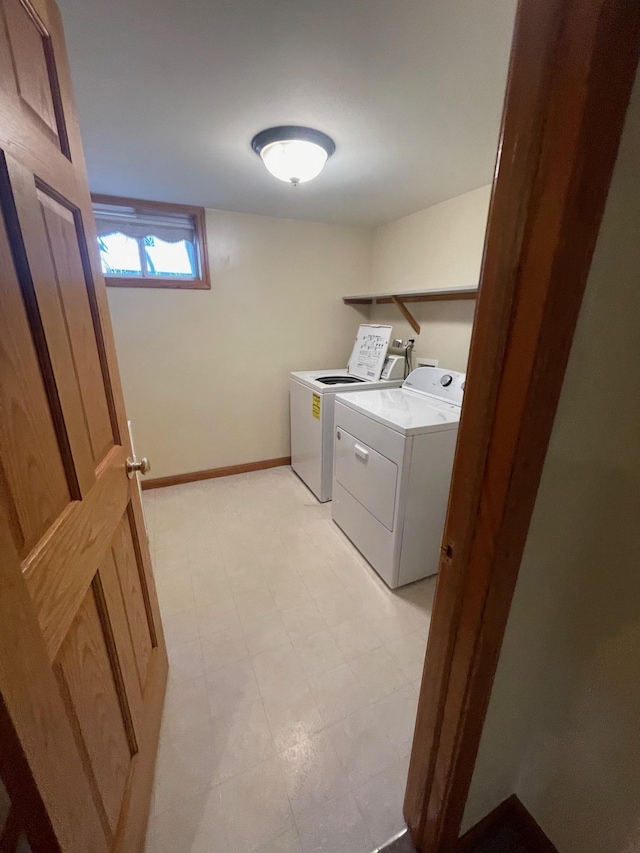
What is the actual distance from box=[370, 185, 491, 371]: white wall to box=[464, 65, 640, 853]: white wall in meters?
1.75

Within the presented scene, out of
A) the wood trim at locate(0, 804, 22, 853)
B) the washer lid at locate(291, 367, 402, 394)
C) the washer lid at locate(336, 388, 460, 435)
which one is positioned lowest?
the wood trim at locate(0, 804, 22, 853)

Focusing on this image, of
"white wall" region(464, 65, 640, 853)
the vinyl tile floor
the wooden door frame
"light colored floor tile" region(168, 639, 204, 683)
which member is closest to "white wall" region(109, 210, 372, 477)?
the vinyl tile floor

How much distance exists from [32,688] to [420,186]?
2.61 meters

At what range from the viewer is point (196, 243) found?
8.60ft

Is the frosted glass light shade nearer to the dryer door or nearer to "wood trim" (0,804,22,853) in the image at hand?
the dryer door

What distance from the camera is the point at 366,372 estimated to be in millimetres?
2877

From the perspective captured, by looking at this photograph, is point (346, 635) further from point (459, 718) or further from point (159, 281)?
point (159, 281)


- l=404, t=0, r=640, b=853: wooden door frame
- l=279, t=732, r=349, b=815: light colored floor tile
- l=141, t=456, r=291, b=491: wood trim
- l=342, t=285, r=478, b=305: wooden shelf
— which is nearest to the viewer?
l=404, t=0, r=640, b=853: wooden door frame

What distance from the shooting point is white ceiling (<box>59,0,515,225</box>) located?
3.05 feet

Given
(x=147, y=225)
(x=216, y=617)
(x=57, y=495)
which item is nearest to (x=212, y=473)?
(x=216, y=617)

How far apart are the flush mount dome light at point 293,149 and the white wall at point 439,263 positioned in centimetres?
103

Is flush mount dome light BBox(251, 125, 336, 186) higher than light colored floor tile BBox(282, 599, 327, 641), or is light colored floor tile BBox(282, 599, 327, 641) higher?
flush mount dome light BBox(251, 125, 336, 186)

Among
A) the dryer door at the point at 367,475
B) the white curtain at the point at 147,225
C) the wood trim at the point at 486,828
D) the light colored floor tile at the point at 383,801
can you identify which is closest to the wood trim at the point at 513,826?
the wood trim at the point at 486,828

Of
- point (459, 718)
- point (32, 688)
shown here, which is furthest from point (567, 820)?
point (32, 688)
